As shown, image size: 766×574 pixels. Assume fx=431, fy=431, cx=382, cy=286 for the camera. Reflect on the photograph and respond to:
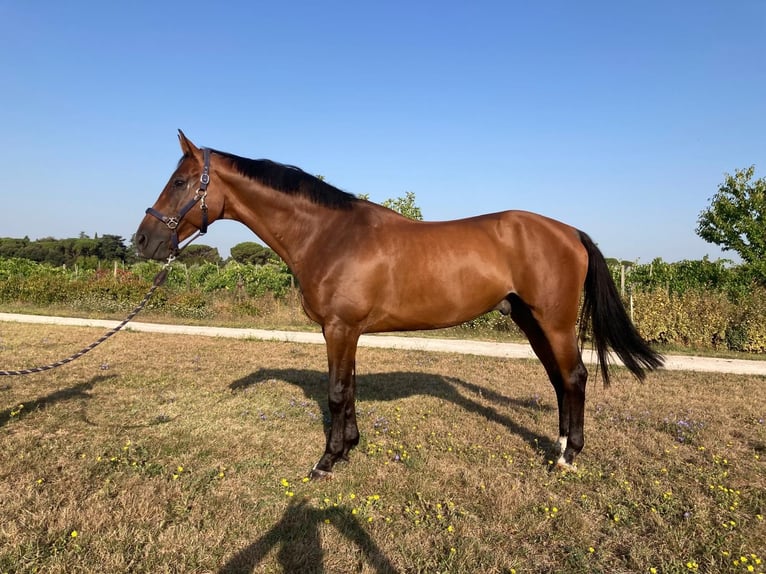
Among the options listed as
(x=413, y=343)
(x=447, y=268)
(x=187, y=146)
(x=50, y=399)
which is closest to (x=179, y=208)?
(x=187, y=146)

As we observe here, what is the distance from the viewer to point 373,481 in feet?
12.3

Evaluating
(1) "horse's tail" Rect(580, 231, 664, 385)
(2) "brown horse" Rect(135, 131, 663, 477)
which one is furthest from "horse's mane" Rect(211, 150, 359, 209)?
(1) "horse's tail" Rect(580, 231, 664, 385)

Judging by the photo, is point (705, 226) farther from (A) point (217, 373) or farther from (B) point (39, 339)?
(B) point (39, 339)

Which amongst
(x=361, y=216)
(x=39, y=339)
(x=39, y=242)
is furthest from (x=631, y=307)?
(x=39, y=242)

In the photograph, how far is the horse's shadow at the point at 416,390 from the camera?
561cm

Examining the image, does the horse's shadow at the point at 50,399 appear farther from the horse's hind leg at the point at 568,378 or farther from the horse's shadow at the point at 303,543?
the horse's hind leg at the point at 568,378

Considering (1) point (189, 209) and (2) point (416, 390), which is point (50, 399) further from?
(2) point (416, 390)

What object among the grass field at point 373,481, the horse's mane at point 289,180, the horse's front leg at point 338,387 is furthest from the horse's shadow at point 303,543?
the horse's mane at point 289,180

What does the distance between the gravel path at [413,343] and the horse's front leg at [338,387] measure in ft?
22.2

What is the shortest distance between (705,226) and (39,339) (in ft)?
85.9

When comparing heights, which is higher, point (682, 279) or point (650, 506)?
point (682, 279)

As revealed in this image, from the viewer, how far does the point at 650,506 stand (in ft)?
11.2

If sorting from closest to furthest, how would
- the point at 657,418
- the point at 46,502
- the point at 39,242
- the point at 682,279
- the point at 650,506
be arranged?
the point at 46,502
the point at 650,506
the point at 657,418
the point at 682,279
the point at 39,242

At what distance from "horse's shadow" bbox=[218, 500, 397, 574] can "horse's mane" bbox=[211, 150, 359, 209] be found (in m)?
2.68
